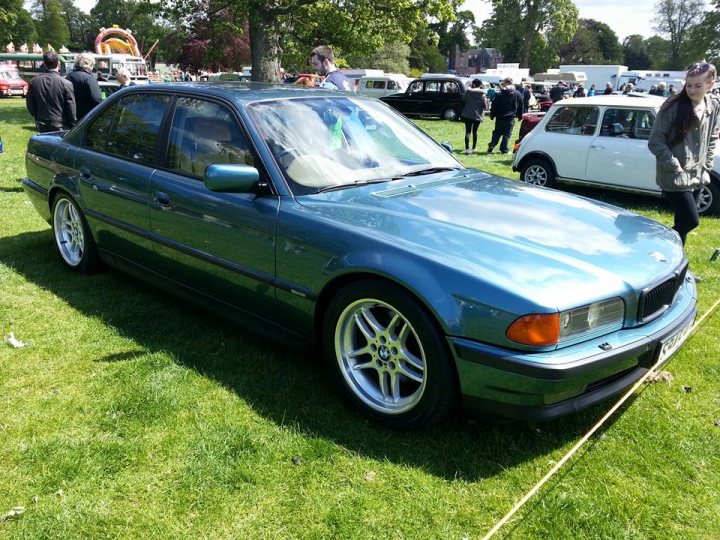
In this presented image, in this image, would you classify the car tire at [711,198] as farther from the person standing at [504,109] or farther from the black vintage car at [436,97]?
the black vintage car at [436,97]

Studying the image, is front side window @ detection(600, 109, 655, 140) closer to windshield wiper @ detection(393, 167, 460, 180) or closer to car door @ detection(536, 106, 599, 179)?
car door @ detection(536, 106, 599, 179)

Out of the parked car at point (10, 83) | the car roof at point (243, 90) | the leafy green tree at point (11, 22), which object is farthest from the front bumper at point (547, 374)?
the leafy green tree at point (11, 22)

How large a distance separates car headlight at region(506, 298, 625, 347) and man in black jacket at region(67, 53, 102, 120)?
8591 millimetres

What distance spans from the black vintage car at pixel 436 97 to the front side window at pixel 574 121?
1484cm

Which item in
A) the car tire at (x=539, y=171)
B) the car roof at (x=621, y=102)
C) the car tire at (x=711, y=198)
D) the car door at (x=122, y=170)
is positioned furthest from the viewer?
the car tire at (x=539, y=171)

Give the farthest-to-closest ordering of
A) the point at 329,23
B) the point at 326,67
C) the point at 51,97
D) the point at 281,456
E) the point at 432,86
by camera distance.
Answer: the point at 432,86, the point at 329,23, the point at 51,97, the point at 326,67, the point at 281,456

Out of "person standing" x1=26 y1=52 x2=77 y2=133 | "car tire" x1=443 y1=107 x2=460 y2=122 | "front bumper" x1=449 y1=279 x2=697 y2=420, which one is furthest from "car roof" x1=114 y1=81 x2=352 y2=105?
"car tire" x1=443 y1=107 x2=460 y2=122

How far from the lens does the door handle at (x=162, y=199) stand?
3776mm

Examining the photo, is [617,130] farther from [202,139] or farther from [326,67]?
[202,139]

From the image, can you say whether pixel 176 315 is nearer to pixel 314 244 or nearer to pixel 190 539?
pixel 314 244

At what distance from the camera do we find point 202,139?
372cm

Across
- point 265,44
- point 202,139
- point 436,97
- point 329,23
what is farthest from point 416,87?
point 202,139

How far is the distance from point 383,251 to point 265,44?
627 inches

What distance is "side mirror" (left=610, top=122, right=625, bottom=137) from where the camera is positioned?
8.57m
